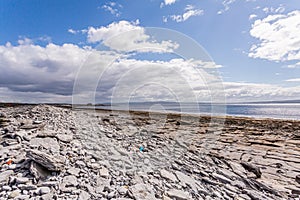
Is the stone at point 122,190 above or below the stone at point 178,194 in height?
above

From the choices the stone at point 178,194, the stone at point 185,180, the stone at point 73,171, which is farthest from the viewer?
the stone at point 185,180

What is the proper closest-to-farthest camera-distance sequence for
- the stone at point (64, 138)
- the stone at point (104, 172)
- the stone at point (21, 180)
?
the stone at point (21, 180) → the stone at point (104, 172) → the stone at point (64, 138)

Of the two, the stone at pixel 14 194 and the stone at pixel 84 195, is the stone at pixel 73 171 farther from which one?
the stone at pixel 14 194

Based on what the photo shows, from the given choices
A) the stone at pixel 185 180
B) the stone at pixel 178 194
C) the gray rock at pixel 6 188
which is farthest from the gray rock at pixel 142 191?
the gray rock at pixel 6 188

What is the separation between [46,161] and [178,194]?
319cm

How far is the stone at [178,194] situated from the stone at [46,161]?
2.65 metres

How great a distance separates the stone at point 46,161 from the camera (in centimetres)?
429

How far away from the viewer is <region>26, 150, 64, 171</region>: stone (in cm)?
429

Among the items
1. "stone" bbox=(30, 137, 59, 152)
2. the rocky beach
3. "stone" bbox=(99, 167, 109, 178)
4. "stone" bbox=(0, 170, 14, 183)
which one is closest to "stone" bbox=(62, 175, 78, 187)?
the rocky beach

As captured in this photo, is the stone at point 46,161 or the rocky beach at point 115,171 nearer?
the rocky beach at point 115,171

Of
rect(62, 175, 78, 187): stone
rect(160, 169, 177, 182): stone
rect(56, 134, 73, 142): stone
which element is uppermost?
rect(56, 134, 73, 142): stone

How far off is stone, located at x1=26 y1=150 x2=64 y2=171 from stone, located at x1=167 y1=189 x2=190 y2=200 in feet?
8.71

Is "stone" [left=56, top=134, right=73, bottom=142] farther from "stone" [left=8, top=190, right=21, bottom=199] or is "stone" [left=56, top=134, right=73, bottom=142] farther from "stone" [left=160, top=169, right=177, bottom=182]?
"stone" [left=160, top=169, right=177, bottom=182]

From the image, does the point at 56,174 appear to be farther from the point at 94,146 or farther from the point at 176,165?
the point at 176,165
